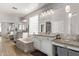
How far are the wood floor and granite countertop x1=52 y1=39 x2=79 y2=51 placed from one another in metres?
0.71

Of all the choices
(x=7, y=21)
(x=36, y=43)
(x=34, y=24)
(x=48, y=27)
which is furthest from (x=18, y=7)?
(x=36, y=43)

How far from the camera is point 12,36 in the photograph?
8.26ft

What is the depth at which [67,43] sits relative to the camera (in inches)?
89.1

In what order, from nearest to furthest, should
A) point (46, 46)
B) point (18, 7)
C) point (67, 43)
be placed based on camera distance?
point (67, 43) < point (18, 7) < point (46, 46)

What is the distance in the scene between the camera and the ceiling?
7.72ft

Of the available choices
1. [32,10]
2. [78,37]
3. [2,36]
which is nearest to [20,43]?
[2,36]

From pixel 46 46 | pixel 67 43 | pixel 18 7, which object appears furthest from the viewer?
pixel 46 46

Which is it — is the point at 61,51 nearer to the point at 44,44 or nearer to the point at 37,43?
the point at 44,44

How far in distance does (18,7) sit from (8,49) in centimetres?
99

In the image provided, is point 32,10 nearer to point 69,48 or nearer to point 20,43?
point 20,43

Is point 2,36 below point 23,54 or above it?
above

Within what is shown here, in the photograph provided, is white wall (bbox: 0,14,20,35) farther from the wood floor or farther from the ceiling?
the wood floor

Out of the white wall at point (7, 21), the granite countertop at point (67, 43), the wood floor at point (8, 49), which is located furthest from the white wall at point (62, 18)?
the wood floor at point (8, 49)

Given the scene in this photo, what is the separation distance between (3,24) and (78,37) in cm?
170
